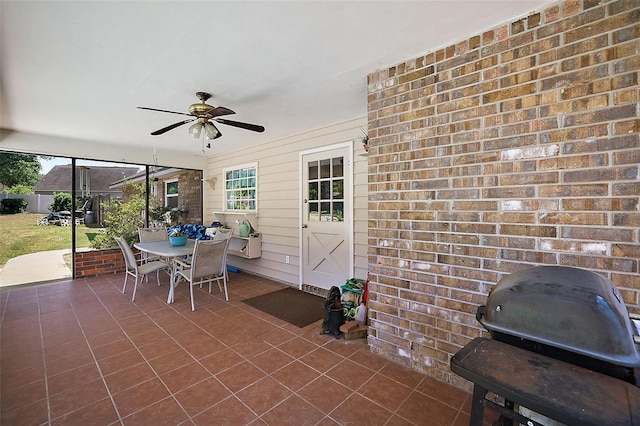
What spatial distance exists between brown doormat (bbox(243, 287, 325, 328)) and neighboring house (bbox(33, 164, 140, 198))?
13.0ft

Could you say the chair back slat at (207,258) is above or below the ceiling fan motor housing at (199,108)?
below

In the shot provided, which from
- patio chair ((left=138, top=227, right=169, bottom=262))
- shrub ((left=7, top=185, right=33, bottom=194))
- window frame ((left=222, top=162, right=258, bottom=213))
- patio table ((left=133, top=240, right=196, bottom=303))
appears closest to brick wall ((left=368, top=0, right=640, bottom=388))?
patio table ((left=133, top=240, right=196, bottom=303))

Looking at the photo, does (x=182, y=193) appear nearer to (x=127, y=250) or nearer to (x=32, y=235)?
(x=32, y=235)

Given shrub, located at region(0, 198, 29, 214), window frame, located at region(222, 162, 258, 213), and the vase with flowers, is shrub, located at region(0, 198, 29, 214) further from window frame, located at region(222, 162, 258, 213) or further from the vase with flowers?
window frame, located at region(222, 162, 258, 213)

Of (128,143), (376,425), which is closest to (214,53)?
(376,425)

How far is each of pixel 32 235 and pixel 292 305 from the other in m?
5.55

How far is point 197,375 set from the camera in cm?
213

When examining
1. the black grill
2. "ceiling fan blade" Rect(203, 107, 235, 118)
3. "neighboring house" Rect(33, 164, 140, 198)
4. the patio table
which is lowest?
the patio table

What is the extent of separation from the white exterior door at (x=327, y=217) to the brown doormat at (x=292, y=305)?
0.30 metres

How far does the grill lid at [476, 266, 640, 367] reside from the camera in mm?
951

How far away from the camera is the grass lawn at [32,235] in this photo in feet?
16.2

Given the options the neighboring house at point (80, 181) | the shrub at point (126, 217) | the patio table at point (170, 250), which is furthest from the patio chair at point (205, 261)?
the neighboring house at point (80, 181)

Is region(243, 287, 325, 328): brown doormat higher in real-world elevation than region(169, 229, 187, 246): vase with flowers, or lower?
lower

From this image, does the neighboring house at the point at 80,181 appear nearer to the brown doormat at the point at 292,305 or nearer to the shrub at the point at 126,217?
the shrub at the point at 126,217
